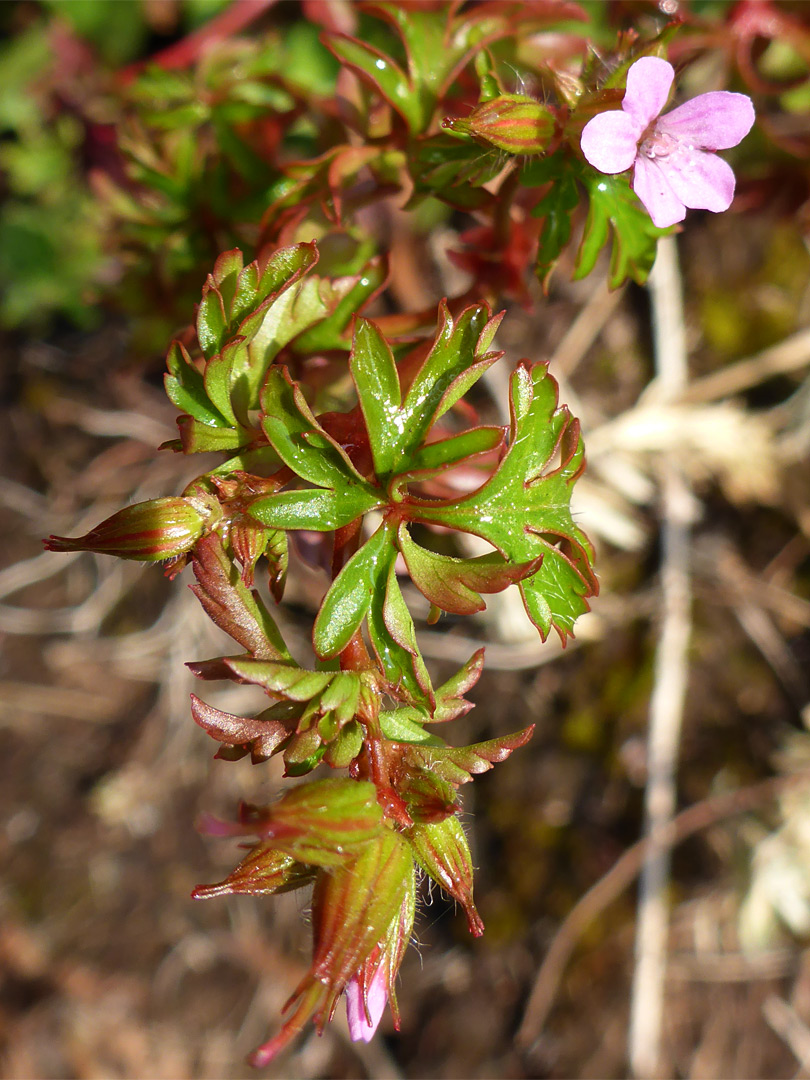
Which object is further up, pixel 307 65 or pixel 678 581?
pixel 307 65

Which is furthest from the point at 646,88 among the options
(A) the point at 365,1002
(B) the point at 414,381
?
(A) the point at 365,1002

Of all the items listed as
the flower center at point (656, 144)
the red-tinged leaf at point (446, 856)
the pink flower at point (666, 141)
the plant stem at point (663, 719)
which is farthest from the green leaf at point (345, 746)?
the plant stem at point (663, 719)

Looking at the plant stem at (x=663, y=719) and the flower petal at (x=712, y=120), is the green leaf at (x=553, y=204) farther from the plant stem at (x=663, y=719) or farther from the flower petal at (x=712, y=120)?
the plant stem at (x=663, y=719)

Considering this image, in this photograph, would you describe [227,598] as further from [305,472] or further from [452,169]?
[452,169]

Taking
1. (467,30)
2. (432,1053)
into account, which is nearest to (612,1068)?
(432,1053)

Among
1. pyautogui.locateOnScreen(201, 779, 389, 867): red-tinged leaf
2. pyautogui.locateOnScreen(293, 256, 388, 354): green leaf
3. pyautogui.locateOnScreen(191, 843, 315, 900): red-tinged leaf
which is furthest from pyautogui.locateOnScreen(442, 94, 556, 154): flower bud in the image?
pyautogui.locateOnScreen(191, 843, 315, 900): red-tinged leaf

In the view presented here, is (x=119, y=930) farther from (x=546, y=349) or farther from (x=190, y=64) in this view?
(x=190, y=64)
